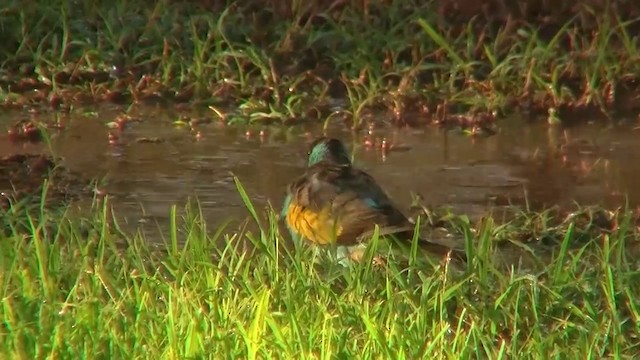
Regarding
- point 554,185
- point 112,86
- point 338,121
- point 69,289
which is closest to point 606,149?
point 554,185

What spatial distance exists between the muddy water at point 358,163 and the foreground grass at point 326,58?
266 millimetres

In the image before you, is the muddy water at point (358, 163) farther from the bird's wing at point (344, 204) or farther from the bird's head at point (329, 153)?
the bird's wing at point (344, 204)

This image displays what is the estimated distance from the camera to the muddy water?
7.10 meters

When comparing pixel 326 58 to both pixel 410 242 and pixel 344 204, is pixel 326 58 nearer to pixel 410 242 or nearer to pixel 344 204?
pixel 344 204

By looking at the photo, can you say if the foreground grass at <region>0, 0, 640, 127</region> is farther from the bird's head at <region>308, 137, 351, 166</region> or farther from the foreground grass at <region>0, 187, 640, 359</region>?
the foreground grass at <region>0, 187, 640, 359</region>

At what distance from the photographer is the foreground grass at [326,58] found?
8.68 meters

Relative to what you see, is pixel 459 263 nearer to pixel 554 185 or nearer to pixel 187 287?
pixel 187 287

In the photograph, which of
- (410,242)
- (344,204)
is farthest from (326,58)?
(410,242)

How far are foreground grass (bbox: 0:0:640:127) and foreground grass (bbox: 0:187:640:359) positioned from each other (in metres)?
2.79

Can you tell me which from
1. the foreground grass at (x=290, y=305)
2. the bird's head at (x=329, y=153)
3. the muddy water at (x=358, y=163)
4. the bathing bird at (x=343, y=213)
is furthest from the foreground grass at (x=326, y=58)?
the foreground grass at (x=290, y=305)

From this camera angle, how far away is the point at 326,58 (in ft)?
30.7

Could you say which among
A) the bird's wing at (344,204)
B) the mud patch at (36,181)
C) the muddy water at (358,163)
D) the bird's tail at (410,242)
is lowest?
the muddy water at (358,163)

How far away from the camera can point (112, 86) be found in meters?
8.99

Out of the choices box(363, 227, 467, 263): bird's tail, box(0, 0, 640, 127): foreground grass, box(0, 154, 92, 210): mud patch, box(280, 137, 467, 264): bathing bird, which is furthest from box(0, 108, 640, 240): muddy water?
box(363, 227, 467, 263): bird's tail
